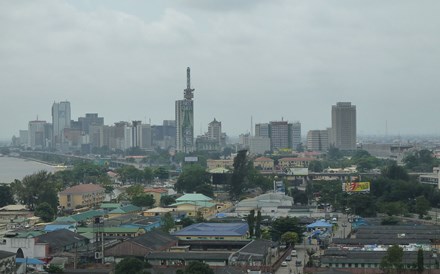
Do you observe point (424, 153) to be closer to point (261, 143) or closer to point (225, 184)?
point (225, 184)

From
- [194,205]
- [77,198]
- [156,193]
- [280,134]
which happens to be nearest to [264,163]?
[156,193]

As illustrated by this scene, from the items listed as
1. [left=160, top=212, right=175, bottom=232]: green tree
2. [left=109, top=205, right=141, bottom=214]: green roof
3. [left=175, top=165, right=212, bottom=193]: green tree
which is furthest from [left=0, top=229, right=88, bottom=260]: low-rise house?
[left=175, top=165, right=212, bottom=193]: green tree

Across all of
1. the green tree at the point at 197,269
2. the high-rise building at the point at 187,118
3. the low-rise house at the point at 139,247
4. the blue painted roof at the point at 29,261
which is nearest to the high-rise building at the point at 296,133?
the high-rise building at the point at 187,118

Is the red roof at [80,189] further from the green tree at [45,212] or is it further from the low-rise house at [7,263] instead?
the low-rise house at [7,263]

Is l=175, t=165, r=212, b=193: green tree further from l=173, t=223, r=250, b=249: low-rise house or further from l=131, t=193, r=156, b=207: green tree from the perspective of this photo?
l=173, t=223, r=250, b=249: low-rise house

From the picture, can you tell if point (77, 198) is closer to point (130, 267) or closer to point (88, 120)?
point (130, 267)

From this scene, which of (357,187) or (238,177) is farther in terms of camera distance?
(238,177)
